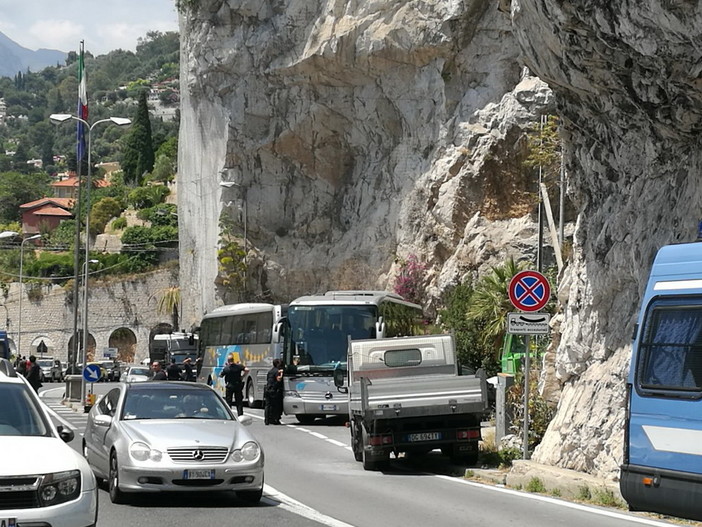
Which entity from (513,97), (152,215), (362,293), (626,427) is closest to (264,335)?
(362,293)

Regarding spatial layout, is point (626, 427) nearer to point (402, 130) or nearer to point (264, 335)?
point (264, 335)

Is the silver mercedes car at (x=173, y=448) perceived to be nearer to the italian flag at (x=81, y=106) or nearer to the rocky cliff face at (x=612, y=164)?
the rocky cliff face at (x=612, y=164)

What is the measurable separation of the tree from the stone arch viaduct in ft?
148

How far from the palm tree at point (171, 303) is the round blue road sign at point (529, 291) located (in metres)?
70.8

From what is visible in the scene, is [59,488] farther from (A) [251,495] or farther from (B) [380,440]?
(B) [380,440]

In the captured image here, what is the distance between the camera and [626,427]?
11430mm

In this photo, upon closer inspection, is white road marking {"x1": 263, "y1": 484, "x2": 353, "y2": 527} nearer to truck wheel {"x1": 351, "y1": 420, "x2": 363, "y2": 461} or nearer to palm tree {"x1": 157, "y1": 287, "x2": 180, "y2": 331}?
truck wheel {"x1": 351, "y1": 420, "x2": 363, "y2": 461}

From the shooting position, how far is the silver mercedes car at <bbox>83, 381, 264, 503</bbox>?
42.7 feet

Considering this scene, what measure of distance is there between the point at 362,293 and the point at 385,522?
72.1 feet

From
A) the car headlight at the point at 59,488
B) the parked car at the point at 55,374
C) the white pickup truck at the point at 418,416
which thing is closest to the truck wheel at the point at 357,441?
the white pickup truck at the point at 418,416

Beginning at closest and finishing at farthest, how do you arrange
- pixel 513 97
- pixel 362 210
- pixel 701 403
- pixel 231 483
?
pixel 701 403 < pixel 231 483 < pixel 513 97 < pixel 362 210

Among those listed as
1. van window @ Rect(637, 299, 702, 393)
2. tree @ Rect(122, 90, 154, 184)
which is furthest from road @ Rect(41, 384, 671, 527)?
tree @ Rect(122, 90, 154, 184)

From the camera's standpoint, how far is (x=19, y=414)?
10.4 meters

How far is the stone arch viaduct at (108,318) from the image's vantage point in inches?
3519
